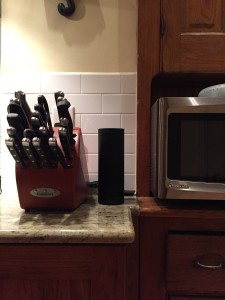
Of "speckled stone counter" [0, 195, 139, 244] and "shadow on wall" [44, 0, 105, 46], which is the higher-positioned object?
"shadow on wall" [44, 0, 105, 46]

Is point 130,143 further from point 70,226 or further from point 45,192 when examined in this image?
point 70,226

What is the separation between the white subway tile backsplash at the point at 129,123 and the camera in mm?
1367

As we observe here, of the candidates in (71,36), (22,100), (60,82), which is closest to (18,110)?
(22,100)

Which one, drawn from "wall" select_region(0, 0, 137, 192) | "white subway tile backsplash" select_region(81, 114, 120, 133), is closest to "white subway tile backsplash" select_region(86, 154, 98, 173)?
"wall" select_region(0, 0, 137, 192)

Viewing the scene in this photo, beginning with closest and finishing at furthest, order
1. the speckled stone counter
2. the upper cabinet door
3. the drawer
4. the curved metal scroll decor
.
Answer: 1. the speckled stone counter
2. the drawer
3. the upper cabinet door
4. the curved metal scroll decor

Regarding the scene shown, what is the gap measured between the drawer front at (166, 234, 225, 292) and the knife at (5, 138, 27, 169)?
51cm

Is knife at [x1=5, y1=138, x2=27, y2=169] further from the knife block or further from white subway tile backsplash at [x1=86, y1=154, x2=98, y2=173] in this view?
white subway tile backsplash at [x1=86, y1=154, x2=98, y2=173]

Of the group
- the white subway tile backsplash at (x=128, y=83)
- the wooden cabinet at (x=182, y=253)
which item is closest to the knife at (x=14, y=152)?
the wooden cabinet at (x=182, y=253)

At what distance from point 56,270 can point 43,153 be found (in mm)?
302

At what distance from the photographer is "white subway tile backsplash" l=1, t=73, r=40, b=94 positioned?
137 cm

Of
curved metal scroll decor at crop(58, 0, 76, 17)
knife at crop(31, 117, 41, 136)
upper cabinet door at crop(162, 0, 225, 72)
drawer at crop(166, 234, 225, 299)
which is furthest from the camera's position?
curved metal scroll decor at crop(58, 0, 76, 17)

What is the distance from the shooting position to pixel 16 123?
855mm

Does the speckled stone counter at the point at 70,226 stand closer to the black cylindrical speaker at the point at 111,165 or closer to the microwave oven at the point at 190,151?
the black cylindrical speaker at the point at 111,165

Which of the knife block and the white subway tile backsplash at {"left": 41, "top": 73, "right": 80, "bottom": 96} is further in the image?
the white subway tile backsplash at {"left": 41, "top": 73, "right": 80, "bottom": 96}
